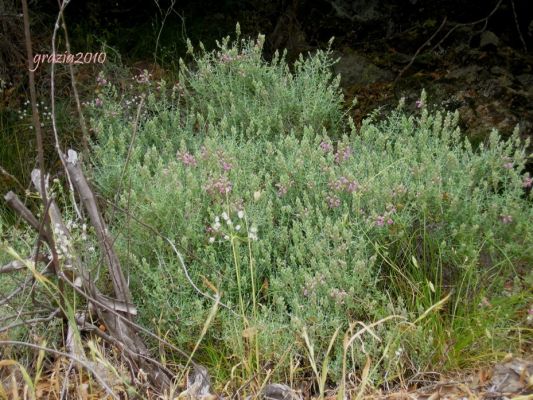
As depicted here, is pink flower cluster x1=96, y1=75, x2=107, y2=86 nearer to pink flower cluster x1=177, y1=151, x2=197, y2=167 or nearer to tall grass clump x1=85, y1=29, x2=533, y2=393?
tall grass clump x1=85, y1=29, x2=533, y2=393

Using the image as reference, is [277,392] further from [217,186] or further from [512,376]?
[217,186]

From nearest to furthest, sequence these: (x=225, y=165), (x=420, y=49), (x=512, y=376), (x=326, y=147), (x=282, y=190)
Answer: (x=512, y=376) < (x=282, y=190) < (x=225, y=165) < (x=326, y=147) < (x=420, y=49)

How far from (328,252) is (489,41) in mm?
2484

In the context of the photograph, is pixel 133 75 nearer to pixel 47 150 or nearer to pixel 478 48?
pixel 47 150

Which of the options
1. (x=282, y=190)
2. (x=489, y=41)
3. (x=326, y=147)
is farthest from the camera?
(x=489, y=41)

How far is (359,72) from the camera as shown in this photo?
15.7 feet

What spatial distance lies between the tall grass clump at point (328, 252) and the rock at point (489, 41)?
1.23 meters

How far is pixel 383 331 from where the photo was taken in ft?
8.78

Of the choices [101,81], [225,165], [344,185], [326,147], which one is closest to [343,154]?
[326,147]

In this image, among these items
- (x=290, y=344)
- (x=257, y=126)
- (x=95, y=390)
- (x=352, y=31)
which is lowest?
(x=95, y=390)

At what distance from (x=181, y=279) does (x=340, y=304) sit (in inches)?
26.3

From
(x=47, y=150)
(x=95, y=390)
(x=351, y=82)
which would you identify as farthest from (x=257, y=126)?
(x=95, y=390)

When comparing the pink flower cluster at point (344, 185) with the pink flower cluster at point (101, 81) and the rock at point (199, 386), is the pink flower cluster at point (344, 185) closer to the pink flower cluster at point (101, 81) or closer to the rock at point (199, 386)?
the rock at point (199, 386)

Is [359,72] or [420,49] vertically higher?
[420,49]
